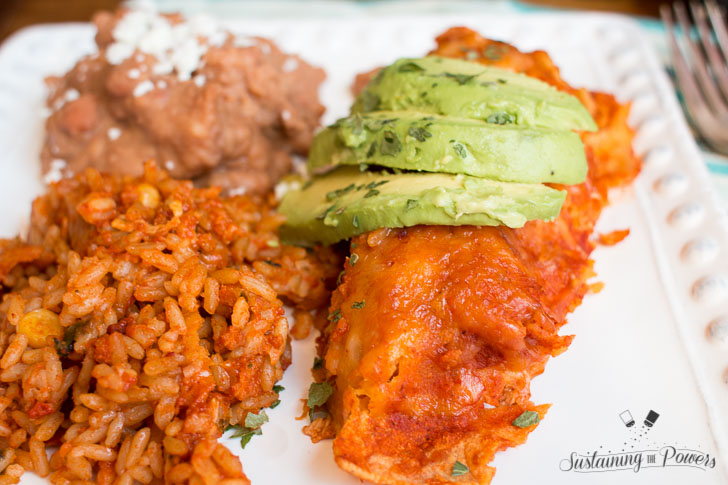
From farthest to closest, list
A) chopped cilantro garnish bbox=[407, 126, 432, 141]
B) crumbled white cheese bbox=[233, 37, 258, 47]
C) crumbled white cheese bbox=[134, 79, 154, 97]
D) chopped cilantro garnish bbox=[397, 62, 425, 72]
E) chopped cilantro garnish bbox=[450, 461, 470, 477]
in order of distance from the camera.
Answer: crumbled white cheese bbox=[233, 37, 258, 47]
crumbled white cheese bbox=[134, 79, 154, 97]
chopped cilantro garnish bbox=[397, 62, 425, 72]
chopped cilantro garnish bbox=[407, 126, 432, 141]
chopped cilantro garnish bbox=[450, 461, 470, 477]

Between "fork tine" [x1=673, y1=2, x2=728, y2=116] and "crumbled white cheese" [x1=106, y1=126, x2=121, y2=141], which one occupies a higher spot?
"fork tine" [x1=673, y1=2, x2=728, y2=116]

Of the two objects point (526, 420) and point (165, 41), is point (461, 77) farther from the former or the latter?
point (165, 41)

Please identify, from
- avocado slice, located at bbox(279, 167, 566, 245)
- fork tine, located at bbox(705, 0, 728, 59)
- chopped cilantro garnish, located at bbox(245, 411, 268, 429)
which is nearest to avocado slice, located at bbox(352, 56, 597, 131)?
avocado slice, located at bbox(279, 167, 566, 245)

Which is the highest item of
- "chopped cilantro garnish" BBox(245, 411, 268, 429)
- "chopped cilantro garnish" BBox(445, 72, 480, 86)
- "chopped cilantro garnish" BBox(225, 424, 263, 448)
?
"chopped cilantro garnish" BBox(445, 72, 480, 86)

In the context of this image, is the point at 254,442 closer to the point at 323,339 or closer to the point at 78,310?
the point at 323,339

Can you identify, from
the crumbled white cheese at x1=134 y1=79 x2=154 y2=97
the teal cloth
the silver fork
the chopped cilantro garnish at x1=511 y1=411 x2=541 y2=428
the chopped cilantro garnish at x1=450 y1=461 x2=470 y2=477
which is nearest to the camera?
the chopped cilantro garnish at x1=450 y1=461 x2=470 y2=477

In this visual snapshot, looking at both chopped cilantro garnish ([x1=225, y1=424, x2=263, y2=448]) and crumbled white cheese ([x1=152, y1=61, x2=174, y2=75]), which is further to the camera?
crumbled white cheese ([x1=152, y1=61, x2=174, y2=75])

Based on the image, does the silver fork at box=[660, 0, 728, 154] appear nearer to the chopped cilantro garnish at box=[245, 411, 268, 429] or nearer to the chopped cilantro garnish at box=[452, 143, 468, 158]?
the chopped cilantro garnish at box=[452, 143, 468, 158]

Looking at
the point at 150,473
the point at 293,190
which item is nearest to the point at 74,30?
the point at 293,190
